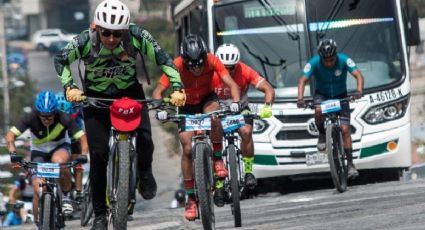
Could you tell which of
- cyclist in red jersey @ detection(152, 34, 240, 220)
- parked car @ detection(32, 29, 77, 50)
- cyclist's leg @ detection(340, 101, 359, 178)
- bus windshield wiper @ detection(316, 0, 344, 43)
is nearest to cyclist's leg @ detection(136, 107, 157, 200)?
cyclist in red jersey @ detection(152, 34, 240, 220)

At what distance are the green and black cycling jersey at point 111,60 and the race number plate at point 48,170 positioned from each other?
7.90 ft

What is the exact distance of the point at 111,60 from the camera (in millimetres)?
11461

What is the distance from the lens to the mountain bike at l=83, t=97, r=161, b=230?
11086mm

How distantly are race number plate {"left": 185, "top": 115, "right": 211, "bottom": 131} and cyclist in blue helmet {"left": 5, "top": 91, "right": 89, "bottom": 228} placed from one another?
2.54m

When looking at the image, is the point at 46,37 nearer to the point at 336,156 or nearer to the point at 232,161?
the point at 336,156

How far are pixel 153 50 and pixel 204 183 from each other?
4.43 feet

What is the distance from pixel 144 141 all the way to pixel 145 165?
9.2 inches

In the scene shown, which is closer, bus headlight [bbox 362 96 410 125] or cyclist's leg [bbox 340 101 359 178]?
cyclist's leg [bbox 340 101 359 178]

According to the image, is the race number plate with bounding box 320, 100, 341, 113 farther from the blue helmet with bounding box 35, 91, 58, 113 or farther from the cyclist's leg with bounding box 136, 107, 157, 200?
the cyclist's leg with bounding box 136, 107, 157, 200

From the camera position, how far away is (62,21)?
8675 cm

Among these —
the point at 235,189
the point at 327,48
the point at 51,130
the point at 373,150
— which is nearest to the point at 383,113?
the point at 373,150

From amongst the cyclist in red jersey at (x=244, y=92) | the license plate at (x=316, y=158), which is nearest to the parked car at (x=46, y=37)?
the license plate at (x=316, y=158)

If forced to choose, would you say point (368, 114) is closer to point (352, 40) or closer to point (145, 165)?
point (352, 40)

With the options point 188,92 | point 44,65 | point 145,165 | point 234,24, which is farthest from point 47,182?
point 44,65
